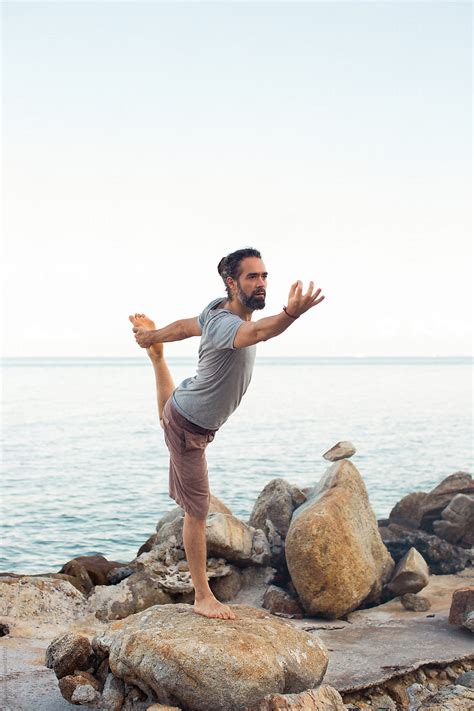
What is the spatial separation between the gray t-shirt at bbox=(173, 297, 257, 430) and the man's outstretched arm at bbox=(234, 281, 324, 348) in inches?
21.7

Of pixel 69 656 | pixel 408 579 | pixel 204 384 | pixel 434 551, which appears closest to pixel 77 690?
pixel 69 656

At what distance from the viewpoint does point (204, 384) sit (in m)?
6.51

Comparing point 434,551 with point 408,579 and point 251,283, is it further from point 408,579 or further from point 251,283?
point 251,283

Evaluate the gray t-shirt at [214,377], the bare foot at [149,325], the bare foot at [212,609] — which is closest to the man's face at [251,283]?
the gray t-shirt at [214,377]

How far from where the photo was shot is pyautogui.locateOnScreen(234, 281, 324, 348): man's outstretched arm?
17.1ft

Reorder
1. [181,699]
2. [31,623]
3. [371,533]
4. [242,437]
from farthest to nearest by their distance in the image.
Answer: [242,437] < [371,533] < [31,623] < [181,699]

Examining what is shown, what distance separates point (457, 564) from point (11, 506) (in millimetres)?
10342

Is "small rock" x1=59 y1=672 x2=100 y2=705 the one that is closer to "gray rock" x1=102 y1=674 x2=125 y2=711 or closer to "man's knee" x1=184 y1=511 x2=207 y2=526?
"gray rock" x1=102 y1=674 x2=125 y2=711

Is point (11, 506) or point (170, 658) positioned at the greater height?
point (170, 658)

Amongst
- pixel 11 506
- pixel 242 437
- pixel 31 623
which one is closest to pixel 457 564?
pixel 31 623

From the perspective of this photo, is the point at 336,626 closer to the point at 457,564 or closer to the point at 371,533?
the point at 371,533

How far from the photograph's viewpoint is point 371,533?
32.2 feet

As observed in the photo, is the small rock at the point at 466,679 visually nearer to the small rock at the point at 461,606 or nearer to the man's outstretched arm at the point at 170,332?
the small rock at the point at 461,606

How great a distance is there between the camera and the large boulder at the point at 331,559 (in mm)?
8922
